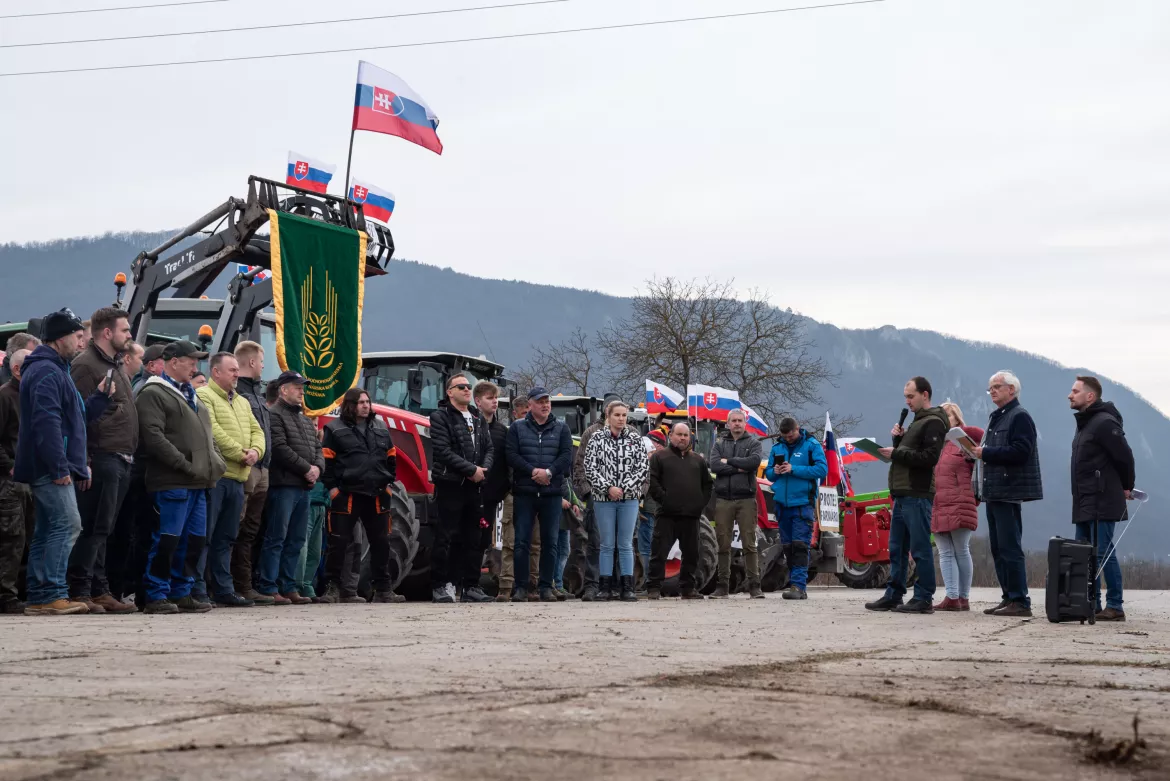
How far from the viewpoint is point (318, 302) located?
12969mm

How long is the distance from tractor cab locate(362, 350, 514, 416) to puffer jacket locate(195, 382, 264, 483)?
3.57 metres

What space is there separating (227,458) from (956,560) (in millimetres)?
5501

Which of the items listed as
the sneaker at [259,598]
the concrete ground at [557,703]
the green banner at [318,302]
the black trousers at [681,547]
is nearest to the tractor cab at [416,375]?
the green banner at [318,302]

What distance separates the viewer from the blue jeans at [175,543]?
851 cm

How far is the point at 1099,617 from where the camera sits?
9.58 m

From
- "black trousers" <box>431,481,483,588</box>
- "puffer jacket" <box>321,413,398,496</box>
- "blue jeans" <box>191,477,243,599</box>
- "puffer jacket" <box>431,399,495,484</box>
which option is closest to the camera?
"blue jeans" <box>191,477,243,599</box>

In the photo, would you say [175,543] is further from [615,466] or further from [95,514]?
[615,466]

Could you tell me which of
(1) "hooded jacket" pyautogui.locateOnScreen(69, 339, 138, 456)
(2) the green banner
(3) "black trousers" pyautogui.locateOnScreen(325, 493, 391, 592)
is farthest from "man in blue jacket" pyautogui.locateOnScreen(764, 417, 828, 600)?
(1) "hooded jacket" pyautogui.locateOnScreen(69, 339, 138, 456)

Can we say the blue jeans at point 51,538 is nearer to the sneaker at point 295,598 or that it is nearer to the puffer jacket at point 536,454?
the sneaker at point 295,598

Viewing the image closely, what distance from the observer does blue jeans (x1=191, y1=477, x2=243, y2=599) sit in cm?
908

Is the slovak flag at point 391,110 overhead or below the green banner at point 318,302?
overhead

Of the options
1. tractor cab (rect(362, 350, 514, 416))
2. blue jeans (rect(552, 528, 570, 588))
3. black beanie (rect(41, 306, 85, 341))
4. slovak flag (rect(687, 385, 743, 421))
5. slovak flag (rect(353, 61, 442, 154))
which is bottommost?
blue jeans (rect(552, 528, 570, 588))

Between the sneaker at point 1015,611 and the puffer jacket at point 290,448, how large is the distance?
514 centimetres

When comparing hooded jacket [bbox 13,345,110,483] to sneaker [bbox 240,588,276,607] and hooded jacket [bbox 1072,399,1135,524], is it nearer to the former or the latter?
sneaker [bbox 240,588,276,607]
